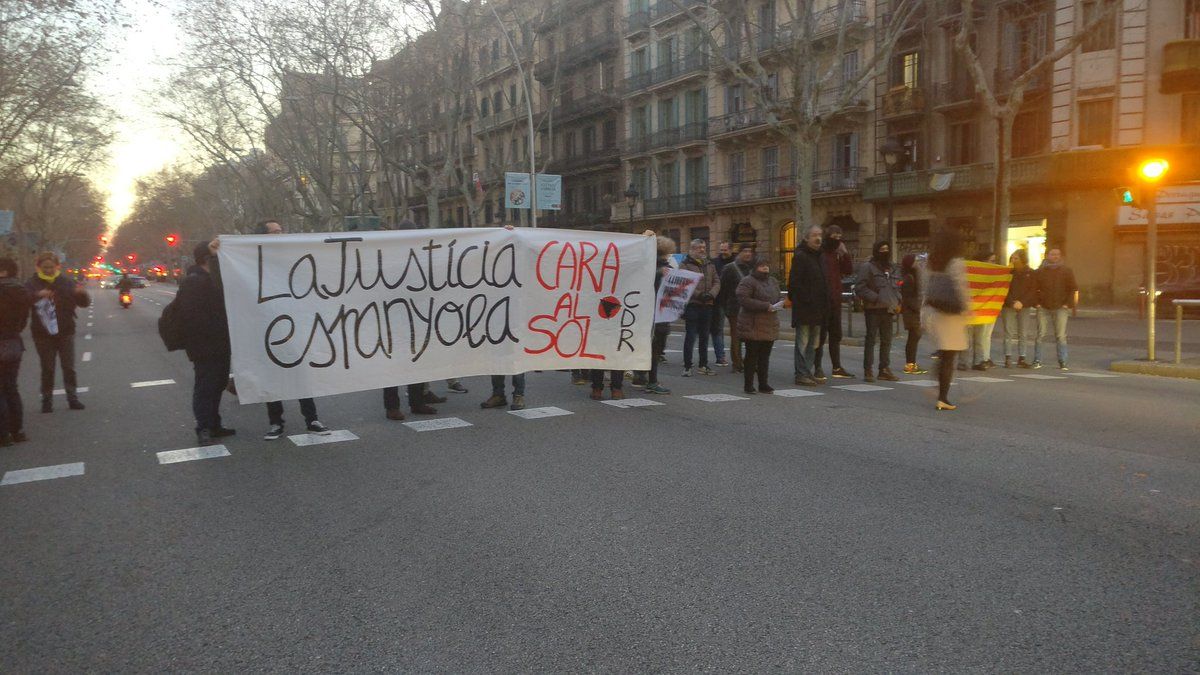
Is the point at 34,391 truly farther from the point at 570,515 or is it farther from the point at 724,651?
the point at 724,651

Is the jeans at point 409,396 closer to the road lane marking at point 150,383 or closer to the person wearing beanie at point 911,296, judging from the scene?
the road lane marking at point 150,383

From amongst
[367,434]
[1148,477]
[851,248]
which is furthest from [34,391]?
[851,248]

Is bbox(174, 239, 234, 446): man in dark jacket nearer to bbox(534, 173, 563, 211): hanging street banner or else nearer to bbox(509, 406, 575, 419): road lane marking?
bbox(509, 406, 575, 419): road lane marking

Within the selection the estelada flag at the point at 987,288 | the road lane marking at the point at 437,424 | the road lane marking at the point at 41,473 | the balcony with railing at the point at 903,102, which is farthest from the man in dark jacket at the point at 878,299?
the balcony with railing at the point at 903,102

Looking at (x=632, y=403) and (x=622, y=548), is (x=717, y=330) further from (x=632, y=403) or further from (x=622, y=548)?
(x=622, y=548)

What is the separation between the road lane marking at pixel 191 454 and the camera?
275 inches

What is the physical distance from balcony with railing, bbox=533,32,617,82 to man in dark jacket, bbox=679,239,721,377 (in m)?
38.2

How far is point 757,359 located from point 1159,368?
657cm

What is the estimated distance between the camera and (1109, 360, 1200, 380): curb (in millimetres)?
11898

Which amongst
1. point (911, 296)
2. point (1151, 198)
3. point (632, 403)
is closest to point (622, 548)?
point (632, 403)

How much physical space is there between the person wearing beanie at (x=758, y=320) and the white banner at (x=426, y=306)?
4.09 ft

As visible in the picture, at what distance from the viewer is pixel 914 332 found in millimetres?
11914

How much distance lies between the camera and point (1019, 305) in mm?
12609

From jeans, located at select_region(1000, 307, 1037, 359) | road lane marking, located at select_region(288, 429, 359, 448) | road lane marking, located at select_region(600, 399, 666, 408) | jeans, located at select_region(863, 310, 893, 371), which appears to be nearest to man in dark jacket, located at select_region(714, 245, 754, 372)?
jeans, located at select_region(863, 310, 893, 371)
